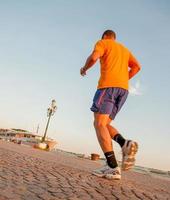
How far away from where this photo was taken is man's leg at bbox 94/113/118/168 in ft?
16.4

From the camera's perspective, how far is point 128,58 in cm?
571

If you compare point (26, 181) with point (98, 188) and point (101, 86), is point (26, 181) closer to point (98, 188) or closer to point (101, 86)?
point (98, 188)

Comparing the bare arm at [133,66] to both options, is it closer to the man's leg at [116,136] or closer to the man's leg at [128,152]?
the man's leg at [116,136]

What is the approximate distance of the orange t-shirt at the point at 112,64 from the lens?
17.2ft

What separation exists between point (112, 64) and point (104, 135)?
109cm

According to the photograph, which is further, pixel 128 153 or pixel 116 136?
pixel 116 136

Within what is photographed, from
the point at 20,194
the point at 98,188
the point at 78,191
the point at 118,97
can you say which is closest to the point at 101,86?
the point at 118,97

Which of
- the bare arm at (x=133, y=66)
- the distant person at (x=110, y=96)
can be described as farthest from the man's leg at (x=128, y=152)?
the bare arm at (x=133, y=66)

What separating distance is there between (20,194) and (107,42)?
327 cm

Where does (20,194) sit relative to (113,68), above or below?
below

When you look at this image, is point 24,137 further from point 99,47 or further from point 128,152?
point 128,152

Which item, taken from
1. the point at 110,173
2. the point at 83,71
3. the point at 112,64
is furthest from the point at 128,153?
the point at 83,71

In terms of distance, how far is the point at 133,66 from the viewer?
591 cm

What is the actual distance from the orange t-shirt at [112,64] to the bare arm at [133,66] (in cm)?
27
